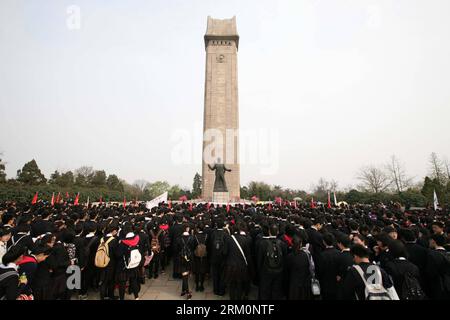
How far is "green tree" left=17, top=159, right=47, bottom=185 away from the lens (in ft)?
110

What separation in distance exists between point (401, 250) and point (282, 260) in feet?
6.64

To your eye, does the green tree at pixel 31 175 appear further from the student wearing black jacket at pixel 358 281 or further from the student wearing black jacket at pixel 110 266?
the student wearing black jacket at pixel 358 281

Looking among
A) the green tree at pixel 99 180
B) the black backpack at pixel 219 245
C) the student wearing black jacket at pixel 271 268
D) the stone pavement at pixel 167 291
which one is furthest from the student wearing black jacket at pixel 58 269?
the green tree at pixel 99 180

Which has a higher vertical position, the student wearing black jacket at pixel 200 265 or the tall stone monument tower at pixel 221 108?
the tall stone monument tower at pixel 221 108

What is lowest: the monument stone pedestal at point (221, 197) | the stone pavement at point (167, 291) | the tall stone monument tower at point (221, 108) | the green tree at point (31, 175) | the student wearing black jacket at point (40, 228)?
the stone pavement at point (167, 291)

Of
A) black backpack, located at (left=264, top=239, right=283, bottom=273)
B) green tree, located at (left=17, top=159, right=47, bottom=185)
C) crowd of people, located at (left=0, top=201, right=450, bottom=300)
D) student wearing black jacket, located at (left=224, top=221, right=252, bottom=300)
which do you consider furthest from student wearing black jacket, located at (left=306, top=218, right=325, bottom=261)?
green tree, located at (left=17, top=159, right=47, bottom=185)

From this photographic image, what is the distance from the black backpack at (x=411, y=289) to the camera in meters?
3.02

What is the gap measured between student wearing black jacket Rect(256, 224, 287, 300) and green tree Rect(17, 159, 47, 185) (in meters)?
42.0

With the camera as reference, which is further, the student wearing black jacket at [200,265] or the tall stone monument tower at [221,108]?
the tall stone monument tower at [221,108]

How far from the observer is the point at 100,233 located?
5.59 metres

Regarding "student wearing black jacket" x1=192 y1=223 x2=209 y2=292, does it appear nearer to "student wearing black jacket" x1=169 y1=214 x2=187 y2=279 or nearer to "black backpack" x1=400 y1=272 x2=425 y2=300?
"student wearing black jacket" x1=169 y1=214 x2=187 y2=279

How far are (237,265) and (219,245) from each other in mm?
695
